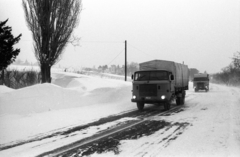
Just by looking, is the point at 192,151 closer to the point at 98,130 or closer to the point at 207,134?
the point at 207,134

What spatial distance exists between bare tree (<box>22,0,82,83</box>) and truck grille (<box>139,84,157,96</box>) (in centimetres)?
874

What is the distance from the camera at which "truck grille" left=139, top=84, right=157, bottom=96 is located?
12.7 metres

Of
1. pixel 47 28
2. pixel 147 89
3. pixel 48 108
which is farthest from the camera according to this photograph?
pixel 47 28

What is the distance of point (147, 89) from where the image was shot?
12.8 meters

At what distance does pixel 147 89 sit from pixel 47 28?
9.83 m

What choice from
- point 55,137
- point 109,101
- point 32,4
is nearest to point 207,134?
point 55,137

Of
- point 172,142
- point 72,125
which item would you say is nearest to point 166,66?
point 72,125

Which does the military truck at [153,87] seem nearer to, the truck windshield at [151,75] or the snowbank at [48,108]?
the truck windshield at [151,75]

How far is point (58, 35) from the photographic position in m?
18.0

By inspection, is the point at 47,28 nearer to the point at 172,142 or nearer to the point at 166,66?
the point at 166,66

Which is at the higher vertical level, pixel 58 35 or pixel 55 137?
pixel 58 35

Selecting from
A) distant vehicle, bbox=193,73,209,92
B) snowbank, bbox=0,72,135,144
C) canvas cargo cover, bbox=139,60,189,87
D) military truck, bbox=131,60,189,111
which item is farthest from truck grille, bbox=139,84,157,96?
distant vehicle, bbox=193,73,209,92

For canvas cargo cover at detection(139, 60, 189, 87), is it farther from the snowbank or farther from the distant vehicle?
the distant vehicle

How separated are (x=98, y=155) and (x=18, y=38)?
8.37 metres
